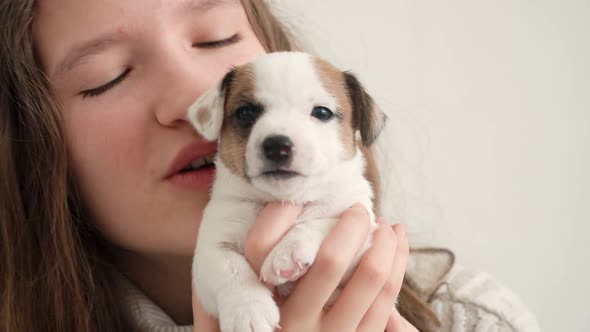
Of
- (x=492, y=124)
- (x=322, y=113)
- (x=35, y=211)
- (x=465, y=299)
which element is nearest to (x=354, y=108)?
(x=322, y=113)

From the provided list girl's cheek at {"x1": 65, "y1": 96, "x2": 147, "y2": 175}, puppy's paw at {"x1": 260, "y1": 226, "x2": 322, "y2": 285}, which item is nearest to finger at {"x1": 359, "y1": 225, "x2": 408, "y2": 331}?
puppy's paw at {"x1": 260, "y1": 226, "x2": 322, "y2": 285}

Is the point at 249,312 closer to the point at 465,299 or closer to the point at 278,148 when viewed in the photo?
the point at 278,148

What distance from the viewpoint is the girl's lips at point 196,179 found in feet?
5.63

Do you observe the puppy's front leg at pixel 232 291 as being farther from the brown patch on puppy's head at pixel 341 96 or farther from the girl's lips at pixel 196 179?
the brown patch on puppy's head at pixel 341 96

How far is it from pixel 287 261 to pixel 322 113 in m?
0.51

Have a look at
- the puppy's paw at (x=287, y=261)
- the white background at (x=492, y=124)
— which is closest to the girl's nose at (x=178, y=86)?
the puppy's paw at (x=287, y=261)

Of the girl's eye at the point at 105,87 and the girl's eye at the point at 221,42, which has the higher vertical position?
the girl's eye at the point at 221,42

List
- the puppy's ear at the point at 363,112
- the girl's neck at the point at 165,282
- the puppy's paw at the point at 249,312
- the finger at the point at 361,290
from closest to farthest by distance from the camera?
the puppy's paw at the point at 249,312, the finger at the point at 361,290, the puppy's ear at the point at 363,112, the girl's neck at the point at 165,282

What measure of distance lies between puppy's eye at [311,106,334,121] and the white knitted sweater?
1.15 metres

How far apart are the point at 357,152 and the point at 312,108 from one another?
10.6 inches

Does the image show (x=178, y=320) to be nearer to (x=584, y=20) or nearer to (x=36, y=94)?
(x=36, y=94)

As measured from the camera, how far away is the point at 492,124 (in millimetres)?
3555

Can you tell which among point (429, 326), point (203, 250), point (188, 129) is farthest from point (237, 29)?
point (429, 326)

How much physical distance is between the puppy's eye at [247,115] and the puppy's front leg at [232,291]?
377mm
